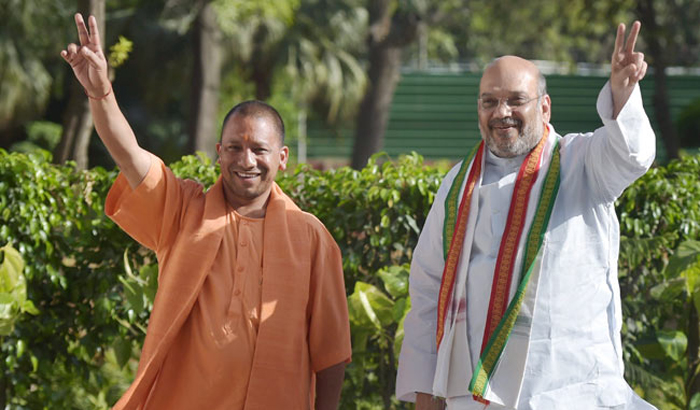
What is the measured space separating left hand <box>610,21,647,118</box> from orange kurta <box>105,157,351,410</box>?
1.20 m

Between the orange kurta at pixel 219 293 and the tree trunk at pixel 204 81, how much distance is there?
33.4 feet

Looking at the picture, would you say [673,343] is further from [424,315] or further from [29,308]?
[29,308]

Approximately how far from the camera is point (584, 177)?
3217 millimetres

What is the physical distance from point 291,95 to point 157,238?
23.7 meters

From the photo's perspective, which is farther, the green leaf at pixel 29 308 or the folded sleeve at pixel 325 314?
the green leaf at pixel 29 308

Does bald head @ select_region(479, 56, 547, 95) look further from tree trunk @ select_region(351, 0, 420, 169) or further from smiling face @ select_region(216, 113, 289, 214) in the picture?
tree trunk @ select_region(351, 0, 420, 169)

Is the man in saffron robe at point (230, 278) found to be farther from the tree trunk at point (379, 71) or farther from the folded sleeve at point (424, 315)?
the tree trunk at point (379, 71)

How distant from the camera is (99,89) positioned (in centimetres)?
318

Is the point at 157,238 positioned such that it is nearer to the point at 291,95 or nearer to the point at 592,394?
the point at 592,394

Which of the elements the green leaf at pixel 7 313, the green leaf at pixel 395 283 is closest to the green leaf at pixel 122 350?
the green leaf at pixel 7 313

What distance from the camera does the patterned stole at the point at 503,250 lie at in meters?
3.06

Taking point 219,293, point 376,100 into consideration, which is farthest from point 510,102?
point 376,100

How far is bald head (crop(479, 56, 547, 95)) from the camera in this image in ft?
10.5

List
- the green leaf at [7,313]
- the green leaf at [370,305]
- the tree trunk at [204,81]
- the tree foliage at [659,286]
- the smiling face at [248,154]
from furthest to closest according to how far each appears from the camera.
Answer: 1. the tree trunk at [204,81]
2. the tree foliage at [659,286]
3. the green leaf at [370,305]
4. the green leaf at [7,313]
5. the smiling face at [248,154]
